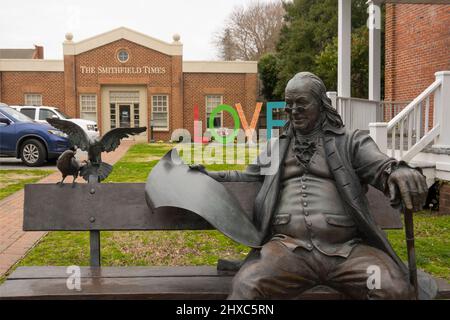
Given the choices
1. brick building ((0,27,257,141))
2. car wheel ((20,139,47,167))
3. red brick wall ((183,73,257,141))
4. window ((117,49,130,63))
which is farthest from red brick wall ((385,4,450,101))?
window ((117,49,130,63))

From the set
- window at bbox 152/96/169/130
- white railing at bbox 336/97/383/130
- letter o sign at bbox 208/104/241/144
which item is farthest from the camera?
window at bbox 152/96/169/130

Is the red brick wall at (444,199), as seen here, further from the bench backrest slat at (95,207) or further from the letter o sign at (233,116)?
the bench backrest slat at (95,207)

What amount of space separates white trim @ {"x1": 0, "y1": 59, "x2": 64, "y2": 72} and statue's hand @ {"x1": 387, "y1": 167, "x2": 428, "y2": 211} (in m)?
30.1

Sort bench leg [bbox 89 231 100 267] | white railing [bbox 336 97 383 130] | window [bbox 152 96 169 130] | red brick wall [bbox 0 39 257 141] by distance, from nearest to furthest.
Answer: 1. bench leg [bbox 89 231 100 267]
2. white railing [bbox 336 97 383 130]
3. red brick wall [bbox 0 39 257 141]
4. window [bbox 152 96 169 130]

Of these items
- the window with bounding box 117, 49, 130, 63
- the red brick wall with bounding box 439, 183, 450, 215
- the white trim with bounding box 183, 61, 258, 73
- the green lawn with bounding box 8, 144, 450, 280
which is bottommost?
the green lawn with bounding box 8, 144, 450, 280

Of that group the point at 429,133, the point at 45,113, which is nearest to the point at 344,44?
the point at 429,133

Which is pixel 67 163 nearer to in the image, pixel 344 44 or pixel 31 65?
pixel 344 44

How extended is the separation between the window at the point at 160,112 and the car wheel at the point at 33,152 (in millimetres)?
17442

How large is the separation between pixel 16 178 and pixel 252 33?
34.5 m

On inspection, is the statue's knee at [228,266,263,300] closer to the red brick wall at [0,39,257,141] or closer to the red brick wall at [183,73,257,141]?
the red brick wall at [0,39,257,141]

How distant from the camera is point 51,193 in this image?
3.64 m

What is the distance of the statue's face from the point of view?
3.02m

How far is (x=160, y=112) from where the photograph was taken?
3120 centimetres

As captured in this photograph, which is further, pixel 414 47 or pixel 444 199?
pixel 414 47
